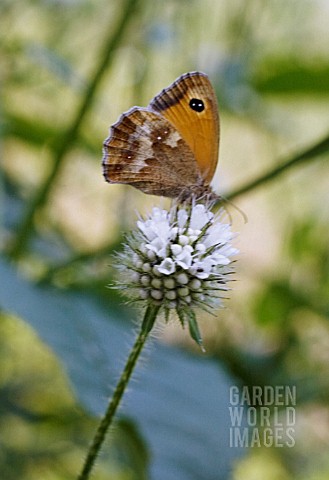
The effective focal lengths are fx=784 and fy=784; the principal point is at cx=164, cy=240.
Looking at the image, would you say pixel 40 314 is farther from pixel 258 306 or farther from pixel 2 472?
pixel 258 306

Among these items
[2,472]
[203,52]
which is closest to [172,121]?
[2,472]

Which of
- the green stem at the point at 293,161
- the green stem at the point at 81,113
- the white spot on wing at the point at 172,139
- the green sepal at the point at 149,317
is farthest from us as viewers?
the green stem at the point at 81,113

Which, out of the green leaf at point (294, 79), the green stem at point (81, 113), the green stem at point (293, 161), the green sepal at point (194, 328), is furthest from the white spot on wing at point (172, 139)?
the green leaf at point (294, 79)

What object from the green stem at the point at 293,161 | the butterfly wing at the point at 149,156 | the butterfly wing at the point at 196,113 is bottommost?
the butterfly wing at the point at 149,156

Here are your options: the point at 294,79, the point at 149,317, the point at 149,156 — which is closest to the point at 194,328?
the point at 149,317

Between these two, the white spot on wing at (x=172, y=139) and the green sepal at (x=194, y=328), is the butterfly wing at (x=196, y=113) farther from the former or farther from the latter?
the green sepal at (x=194, y=328)
